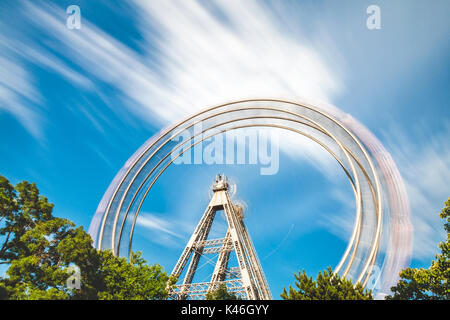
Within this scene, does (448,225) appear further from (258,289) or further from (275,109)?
(258,289)

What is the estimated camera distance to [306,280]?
53.1 feet

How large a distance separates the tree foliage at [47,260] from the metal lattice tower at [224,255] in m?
10.6

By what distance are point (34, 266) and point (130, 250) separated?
29.3 feet

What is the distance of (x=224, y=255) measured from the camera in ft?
116

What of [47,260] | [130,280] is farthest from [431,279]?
[47,260]

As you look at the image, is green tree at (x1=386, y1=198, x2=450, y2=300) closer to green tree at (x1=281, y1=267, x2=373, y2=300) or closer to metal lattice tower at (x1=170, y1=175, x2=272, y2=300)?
green tree at (x1=281, y1=267, x2=373, y2=300)

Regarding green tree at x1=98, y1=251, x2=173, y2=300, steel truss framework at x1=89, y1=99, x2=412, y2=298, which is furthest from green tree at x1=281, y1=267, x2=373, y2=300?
green tree at x1=98, y1=251, x2=173, y2=300

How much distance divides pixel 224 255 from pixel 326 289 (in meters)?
21.4

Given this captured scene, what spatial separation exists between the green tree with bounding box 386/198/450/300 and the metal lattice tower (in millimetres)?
14064

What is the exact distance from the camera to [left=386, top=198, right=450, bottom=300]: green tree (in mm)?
17125

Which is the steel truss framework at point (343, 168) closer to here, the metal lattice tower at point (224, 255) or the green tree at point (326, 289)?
the green tree at point (326, 289)
